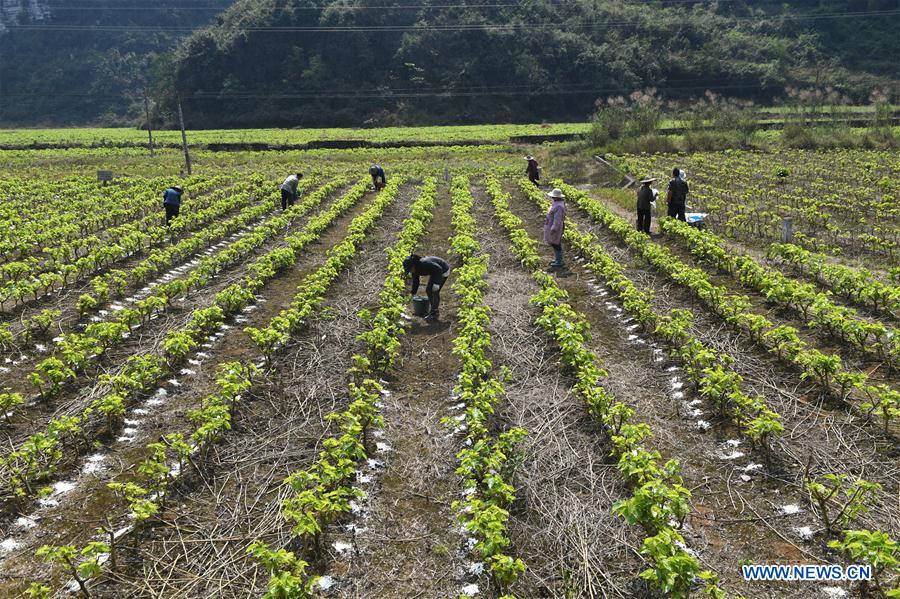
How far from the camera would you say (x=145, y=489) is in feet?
19.0

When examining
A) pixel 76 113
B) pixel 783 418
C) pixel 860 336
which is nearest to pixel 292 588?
pixel 783 418

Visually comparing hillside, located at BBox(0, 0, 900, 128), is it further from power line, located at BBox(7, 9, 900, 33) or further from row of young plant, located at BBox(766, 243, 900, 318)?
row of young plant, located at BBox(766, 243, 900, 318)

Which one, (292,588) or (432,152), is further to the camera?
(432,152)

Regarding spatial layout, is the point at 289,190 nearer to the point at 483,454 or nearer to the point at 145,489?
the point at 145,489

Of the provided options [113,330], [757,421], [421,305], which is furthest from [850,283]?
[113,330]

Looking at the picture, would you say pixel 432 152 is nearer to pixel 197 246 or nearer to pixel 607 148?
pixel 607 148

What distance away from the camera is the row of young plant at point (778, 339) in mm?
6629

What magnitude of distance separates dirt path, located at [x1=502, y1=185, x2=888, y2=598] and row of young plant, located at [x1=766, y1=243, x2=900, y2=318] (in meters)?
2.47

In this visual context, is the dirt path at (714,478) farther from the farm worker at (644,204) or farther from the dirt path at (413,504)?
the farm worker at (644,204)

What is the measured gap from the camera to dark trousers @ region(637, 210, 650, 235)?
1505 centimetres

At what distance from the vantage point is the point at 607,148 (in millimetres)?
33844

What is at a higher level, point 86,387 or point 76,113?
point 76,113

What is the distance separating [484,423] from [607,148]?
29560 mm

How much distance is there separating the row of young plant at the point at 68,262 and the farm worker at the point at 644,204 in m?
11.5
